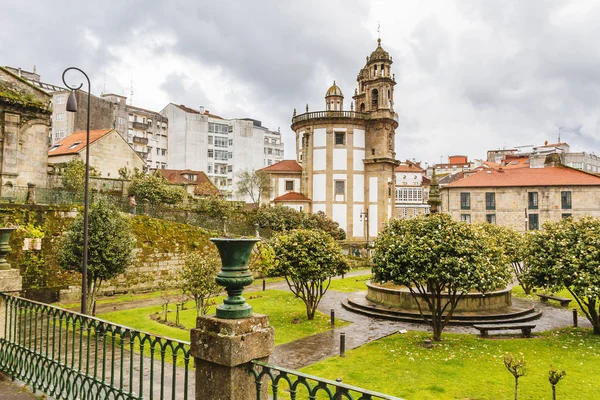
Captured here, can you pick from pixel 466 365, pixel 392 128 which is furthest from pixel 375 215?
pixel 466 365

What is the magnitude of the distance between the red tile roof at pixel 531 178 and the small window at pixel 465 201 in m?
1.10

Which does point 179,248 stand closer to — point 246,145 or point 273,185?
point 273,185

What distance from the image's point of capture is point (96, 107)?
57.6 m

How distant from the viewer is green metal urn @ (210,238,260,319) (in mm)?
3584

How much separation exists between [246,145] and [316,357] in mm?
62419

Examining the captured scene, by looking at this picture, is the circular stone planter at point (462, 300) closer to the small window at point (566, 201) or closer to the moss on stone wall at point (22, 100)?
the moss on stone wall at point (22, 100)

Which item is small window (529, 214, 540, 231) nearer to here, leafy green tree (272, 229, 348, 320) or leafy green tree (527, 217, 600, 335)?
leafy green tree (527, 217, 600, 335)

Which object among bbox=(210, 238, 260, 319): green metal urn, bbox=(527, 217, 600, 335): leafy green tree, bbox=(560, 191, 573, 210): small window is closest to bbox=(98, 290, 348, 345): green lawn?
bbox=(527, 217, 600, 335): leafy green tree

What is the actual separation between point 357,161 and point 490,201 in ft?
55.6

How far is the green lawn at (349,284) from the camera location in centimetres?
2470

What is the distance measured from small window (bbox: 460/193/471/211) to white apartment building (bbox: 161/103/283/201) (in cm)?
3241

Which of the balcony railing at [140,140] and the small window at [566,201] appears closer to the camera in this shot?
the small window at [566,201]

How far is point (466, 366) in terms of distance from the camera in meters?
10.5

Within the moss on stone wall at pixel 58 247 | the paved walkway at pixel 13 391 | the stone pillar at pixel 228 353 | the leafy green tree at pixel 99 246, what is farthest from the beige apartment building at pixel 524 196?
the stone pillar at pixel 228 353
